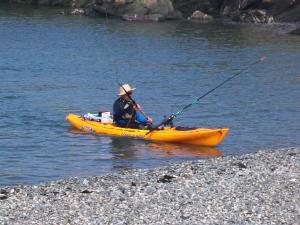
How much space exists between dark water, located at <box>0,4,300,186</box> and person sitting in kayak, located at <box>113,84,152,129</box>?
0.56 meters

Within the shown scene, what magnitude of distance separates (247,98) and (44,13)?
40.1 metres

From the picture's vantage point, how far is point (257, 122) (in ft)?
84.7

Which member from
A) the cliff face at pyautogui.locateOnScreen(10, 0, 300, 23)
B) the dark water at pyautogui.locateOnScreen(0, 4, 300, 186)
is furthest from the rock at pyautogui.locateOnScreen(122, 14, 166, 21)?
the dark water at pyautogui.locateOnScreen(0, 4, 300, 186)

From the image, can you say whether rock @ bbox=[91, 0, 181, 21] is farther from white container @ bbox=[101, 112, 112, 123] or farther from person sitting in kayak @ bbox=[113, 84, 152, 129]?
person sitting in kayak @ bbox=[113, 84, 152, 129]

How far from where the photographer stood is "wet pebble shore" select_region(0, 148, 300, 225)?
42.2ft

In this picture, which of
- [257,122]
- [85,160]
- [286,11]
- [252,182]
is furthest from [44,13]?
[252,182]

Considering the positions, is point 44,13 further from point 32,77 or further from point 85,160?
point 85,160

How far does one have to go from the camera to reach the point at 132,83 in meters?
33.9

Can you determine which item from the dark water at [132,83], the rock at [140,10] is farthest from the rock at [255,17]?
the rock at [140,10]

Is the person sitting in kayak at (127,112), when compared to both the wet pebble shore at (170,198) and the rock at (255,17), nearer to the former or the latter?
the wet pebble shore at (170,198)

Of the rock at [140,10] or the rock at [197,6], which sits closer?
the rock at [140,10]

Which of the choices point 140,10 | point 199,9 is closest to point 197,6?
point 199,9

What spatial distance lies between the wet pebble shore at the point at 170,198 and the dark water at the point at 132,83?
2.84m

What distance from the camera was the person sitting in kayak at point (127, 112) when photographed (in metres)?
22.3
